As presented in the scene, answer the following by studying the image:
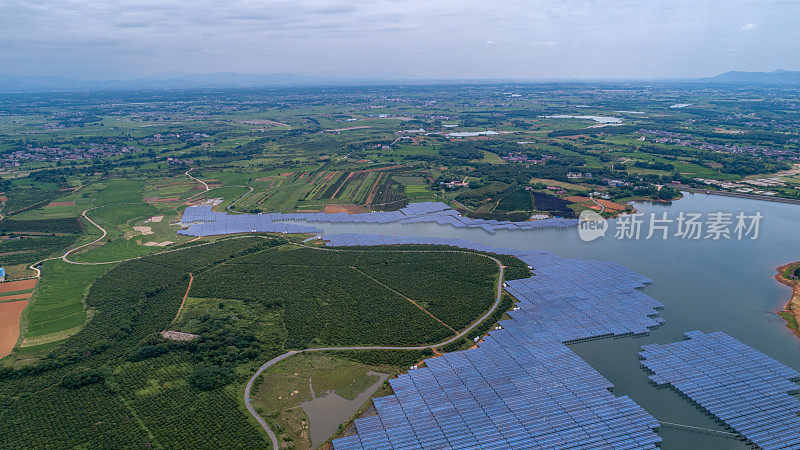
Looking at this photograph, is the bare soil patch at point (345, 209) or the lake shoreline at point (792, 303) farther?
the bare soil patch at point (345, 209)

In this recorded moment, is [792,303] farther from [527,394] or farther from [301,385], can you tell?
[301,385]

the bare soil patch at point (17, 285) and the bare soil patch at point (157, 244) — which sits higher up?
the bare soil patch at point (157, 244)

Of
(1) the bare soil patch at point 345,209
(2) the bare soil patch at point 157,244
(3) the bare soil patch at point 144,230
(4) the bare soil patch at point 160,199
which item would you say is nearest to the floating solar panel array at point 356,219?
(1) the bare soil patch at point 345,209

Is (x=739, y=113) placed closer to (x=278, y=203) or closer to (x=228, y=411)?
(x=278, y=203)

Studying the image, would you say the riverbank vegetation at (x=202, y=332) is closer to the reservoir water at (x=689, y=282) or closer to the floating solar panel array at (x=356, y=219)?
the floating solar panel array at (x=356, y=219)

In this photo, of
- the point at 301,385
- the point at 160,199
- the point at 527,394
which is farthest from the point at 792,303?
the point at 160,199
